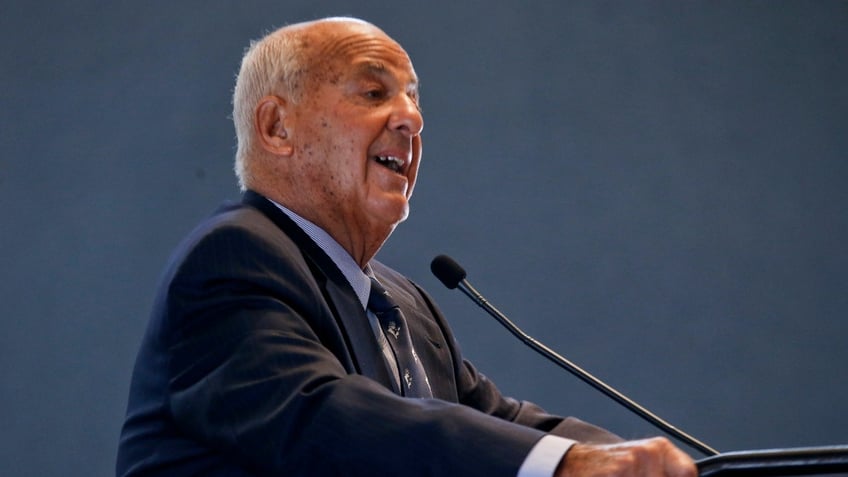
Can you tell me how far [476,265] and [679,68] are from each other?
0.98 meters

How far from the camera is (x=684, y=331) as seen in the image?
3.56 m

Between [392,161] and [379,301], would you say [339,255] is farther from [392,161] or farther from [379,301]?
[392,161]

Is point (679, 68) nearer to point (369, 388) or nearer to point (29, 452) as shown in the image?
point (29, 452)

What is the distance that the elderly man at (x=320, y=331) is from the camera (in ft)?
4.08

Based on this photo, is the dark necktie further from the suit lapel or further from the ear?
the ear

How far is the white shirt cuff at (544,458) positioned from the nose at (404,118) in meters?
0.92

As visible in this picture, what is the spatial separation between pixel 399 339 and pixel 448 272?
1.21 feet

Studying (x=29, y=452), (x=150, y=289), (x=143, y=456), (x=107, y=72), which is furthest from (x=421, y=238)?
(x=143, y=456)

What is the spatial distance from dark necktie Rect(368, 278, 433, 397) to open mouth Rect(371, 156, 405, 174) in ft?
0.74

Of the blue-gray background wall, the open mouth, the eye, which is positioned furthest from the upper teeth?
the blue-gray background wall

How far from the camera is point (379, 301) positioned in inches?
72.8

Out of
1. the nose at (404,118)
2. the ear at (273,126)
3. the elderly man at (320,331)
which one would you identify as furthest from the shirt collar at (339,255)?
the nose at (404,118)

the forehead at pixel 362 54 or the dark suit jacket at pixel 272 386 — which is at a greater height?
the forehead at pixel 362 54

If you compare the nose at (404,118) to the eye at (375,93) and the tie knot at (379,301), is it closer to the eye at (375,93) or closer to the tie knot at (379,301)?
the eye at (375,93)
